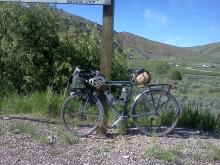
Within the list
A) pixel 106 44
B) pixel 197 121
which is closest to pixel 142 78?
pixel 106 44

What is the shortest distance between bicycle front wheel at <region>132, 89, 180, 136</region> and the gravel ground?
180mm

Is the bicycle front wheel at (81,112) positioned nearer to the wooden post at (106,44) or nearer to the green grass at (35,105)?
the wooden post at (106,44)

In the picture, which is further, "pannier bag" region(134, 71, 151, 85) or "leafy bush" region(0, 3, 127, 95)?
"leafy bush" region(0, 3, 127, 95)

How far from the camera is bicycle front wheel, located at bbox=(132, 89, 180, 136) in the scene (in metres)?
8.29

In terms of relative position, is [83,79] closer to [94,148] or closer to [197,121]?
[94,148]

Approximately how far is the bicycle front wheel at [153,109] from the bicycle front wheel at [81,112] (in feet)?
1.99

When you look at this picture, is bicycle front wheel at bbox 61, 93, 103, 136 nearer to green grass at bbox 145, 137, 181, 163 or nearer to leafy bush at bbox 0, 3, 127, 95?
green grass at bbox 145, 137, 181, 163

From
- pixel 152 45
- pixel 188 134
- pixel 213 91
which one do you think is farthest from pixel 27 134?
pixel 152 45

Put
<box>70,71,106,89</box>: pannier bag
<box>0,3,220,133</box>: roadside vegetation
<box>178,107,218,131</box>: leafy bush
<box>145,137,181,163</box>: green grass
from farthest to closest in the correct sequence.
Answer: <box>0,3,220,133</box>: roadside vegetation
<box>178,107,218,131</box>: leafy bush
<box>70,71,106,89</box>: pannier bag
<box>145,137,181,163</box>: green grass

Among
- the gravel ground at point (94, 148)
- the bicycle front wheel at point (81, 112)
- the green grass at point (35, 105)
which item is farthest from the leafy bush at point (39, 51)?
the gravel ground at point (94, 148)

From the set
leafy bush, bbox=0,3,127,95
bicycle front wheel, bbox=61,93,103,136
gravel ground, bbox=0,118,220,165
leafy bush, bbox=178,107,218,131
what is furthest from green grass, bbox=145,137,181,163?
leafy bush, bbox=0,3,127,95

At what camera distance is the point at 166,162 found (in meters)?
6.82

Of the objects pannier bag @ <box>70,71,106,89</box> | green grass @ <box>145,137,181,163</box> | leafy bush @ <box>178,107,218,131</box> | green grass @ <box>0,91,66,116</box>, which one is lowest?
green grass @ <box>145,137,181,163</box>

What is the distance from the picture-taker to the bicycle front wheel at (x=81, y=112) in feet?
26.8
